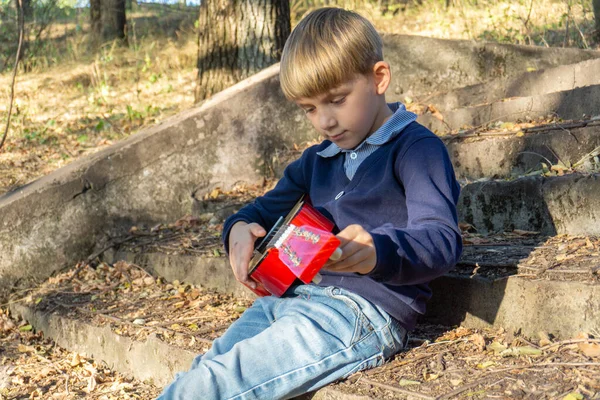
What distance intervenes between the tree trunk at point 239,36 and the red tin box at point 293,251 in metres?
3.45

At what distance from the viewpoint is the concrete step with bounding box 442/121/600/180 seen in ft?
11.9

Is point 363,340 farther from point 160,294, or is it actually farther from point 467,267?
point 160,294

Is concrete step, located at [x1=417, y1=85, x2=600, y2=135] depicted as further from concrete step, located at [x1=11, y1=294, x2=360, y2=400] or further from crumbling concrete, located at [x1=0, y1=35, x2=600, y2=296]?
concrete step, located at [x1=11, y1=294, x2=360, y2=400]

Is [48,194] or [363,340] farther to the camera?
[48,194]

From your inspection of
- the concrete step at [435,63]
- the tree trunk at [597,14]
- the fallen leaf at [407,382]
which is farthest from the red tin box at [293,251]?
the tree trunk at [597,14]

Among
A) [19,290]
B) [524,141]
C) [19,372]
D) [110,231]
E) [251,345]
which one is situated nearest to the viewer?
[251,345]

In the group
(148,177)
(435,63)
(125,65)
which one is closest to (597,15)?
(435,63)

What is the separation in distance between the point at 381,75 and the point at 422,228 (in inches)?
23.9

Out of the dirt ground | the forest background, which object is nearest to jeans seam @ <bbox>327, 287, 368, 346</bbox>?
the dirt ground

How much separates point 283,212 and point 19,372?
1561mm

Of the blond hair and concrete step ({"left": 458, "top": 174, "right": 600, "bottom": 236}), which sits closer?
the blond hair

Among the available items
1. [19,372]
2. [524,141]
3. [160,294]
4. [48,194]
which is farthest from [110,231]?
[524,141]

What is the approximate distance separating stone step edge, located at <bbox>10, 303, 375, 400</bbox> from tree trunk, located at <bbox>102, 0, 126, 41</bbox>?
7097 millimetres

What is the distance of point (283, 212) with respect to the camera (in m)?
2.95
